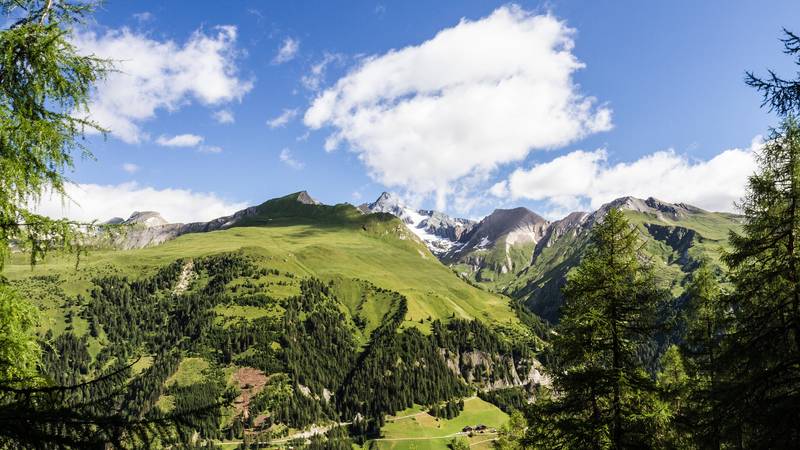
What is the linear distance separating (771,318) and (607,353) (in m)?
6.60

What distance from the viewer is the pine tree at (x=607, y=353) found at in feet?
66.0

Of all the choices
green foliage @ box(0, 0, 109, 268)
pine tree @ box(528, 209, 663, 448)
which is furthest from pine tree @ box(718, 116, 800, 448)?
green foliage @ box(0, 0, 109, 268)

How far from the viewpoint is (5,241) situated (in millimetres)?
11508

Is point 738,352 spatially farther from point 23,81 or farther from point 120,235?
point 23,81

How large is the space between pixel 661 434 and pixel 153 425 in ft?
73.5

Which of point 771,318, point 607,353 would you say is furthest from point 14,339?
point 771,318

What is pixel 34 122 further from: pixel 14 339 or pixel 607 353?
pixel 607 353

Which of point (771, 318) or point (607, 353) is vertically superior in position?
point (771, 318)

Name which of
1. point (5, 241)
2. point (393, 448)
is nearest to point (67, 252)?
point (5, 241)

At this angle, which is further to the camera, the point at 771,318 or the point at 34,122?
the point at 771,318

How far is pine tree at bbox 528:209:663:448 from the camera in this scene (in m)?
20.1

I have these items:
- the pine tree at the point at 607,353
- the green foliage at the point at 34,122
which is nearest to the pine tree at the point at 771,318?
the pine tree at the point at 607,353

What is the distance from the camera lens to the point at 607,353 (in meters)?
21.6

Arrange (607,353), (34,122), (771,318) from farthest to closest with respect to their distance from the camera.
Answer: (607,353)
(771,318)
(34,122)
